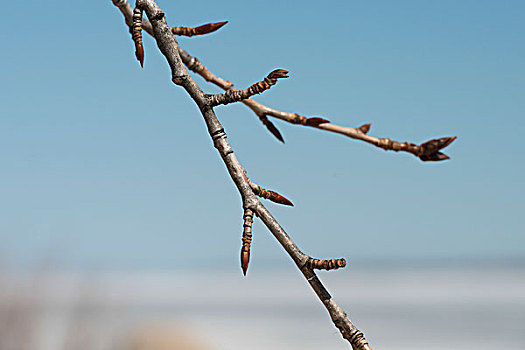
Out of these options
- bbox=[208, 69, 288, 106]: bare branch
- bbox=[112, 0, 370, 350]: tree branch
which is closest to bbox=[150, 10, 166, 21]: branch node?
bbox=[112, 0, 370, 350]: tree branch

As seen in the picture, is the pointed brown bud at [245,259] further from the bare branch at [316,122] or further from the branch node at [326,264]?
the bare branch at [316,122]

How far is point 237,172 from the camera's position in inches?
21.1

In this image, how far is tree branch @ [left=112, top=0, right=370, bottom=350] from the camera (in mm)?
467

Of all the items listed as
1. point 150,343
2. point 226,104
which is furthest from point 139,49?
point 150,343

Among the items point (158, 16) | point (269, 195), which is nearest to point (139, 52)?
point (158, 16)

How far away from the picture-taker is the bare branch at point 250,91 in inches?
20.2

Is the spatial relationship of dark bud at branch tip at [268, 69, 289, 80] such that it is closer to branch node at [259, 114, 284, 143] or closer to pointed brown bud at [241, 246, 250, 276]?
pointed brown bud at [241, 246, 250, 276]

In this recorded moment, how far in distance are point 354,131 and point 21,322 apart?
1.01 metres

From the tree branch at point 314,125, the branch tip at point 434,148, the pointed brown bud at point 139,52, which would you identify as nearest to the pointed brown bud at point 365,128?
the tree branch at point 314,125

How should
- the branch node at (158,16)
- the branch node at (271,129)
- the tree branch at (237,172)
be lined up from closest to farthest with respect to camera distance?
the tree branch at (237,172)
the branch node at (158,16)
the branch node at (271,129)

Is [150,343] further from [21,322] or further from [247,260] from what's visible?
[247,260]

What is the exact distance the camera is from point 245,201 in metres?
0.52

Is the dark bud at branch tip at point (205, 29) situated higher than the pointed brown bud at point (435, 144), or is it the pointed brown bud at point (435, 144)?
the dark bud at branch tip at point (205, 29)

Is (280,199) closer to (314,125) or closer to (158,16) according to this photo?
(314,125)
